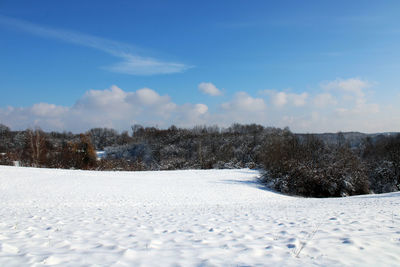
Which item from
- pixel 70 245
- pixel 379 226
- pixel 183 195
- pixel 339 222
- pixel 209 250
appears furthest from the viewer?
pixel 183 195

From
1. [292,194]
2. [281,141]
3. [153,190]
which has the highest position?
[281,141]

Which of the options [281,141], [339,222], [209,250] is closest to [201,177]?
[281,141]

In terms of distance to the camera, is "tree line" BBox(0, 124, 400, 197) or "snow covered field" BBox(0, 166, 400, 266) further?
"tree line" BBox(0, 124, 400, 197)

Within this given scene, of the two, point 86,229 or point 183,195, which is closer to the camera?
point 86,229

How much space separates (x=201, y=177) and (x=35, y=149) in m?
28.8

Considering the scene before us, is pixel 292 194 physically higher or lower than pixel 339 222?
lower

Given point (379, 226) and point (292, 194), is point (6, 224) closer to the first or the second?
point (379, 226)

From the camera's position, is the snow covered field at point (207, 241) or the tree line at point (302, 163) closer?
the snow covered field at point (207, 241)

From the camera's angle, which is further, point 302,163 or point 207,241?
point 302,163

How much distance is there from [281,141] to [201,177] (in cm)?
990

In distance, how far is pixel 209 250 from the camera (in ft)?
15.2

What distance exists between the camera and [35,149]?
3881cm

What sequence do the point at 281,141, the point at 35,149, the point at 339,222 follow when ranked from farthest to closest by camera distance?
the point at 35,149, the point at 281,141, the point at 339,222

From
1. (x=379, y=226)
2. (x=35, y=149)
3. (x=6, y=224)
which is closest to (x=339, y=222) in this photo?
(x=379, y=226)
